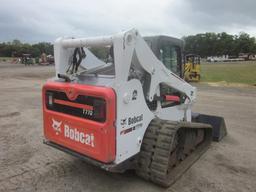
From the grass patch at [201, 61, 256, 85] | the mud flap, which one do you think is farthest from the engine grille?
the grass patch at [201, 61, 256, 85]

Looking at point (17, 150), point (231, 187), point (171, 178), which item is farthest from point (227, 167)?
point (17, 150)

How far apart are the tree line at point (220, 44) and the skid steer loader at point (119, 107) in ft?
310

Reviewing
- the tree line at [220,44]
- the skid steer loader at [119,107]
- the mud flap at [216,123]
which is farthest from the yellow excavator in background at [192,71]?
the tree line at [220,44]

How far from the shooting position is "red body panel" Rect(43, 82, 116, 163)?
330 cm

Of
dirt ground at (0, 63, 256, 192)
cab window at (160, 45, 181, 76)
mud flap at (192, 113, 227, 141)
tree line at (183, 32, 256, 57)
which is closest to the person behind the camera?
dirt ground at (0, 63, 256, 192)

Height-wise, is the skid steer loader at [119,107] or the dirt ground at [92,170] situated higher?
the skid steer loader at [119,107]

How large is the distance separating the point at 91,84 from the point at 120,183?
4.93 feet

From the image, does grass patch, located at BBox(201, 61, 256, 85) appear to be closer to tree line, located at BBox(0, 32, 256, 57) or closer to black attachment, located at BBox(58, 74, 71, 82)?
black attachment, located at BBox(58, 74, 71, 82)

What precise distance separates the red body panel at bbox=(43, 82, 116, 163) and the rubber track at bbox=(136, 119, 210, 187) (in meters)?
0.62

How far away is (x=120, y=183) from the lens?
3.98 meters

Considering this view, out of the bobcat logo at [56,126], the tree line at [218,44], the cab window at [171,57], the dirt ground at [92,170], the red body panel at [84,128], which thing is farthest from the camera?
the tree line at [218,44]

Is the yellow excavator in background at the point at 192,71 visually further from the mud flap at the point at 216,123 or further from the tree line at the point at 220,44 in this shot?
the tree line at the point at 220,44

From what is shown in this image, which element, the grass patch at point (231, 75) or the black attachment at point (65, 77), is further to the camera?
the grass patch at point (231, 75)

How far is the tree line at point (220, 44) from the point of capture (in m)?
96.7
